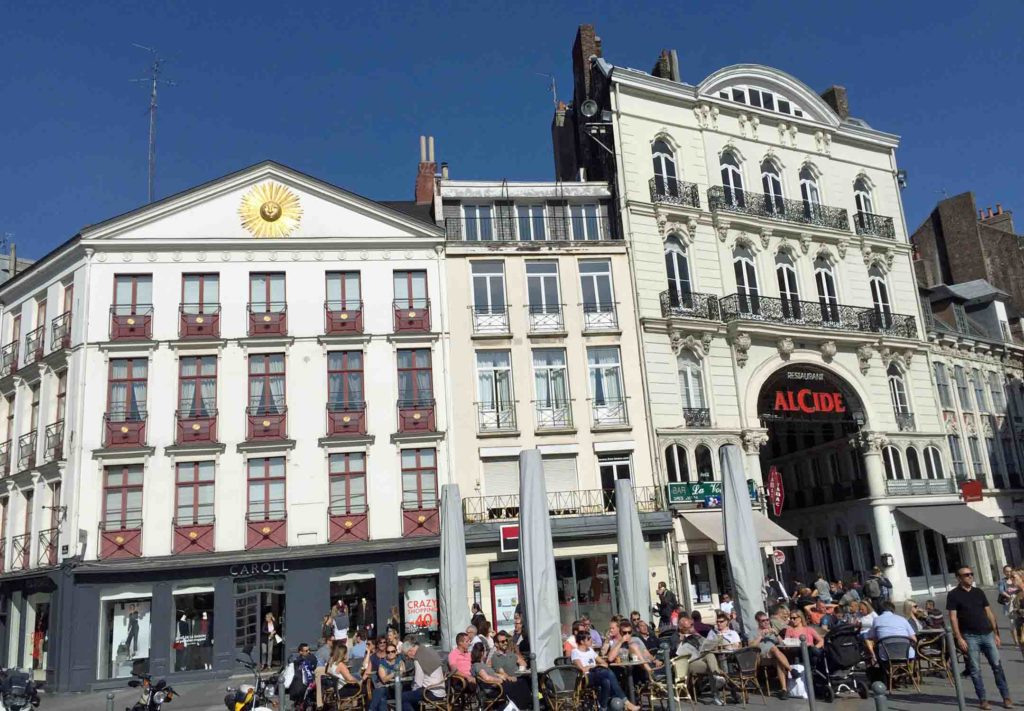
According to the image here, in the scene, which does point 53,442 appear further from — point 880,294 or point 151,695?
point 880,294

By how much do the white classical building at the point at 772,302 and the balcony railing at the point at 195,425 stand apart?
42.5 feet

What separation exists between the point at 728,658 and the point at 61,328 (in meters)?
21.9

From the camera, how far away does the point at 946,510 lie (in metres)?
30.9

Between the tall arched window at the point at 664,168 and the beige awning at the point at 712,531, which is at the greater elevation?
the tall arched window at the point at 664,168

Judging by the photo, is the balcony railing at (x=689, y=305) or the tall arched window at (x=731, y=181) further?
the tall arched window at (x=731, y=181)

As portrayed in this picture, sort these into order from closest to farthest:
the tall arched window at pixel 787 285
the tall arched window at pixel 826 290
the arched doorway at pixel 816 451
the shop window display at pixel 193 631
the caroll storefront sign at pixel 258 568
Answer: the shop window display at pixel 193 631
the caroll storefront sign at pixel 258 568
the arched doorway at pixel 816 451
the tall arched window at pixel 787 285
the tall arched window at pixel 826 290

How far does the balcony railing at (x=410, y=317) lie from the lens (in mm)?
26703

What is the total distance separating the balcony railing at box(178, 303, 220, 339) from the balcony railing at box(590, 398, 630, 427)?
11465mm

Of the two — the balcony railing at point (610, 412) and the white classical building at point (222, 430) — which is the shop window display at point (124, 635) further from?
the balcony railing at point (610, 412)

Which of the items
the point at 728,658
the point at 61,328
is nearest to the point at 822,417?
the point at 728,658

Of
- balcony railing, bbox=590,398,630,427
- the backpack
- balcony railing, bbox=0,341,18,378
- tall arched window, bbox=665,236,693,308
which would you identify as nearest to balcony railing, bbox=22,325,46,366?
balcony railing, bbox=0,341,18,378

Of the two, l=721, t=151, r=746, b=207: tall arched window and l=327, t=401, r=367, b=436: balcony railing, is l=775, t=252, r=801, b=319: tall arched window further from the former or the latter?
l=327, t=401, r=367, b=436: balcony railing

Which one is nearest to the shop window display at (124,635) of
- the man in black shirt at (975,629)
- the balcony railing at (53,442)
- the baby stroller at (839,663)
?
the balcony railing at (53,442)

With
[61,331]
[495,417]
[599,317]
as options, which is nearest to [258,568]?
[495,417]
